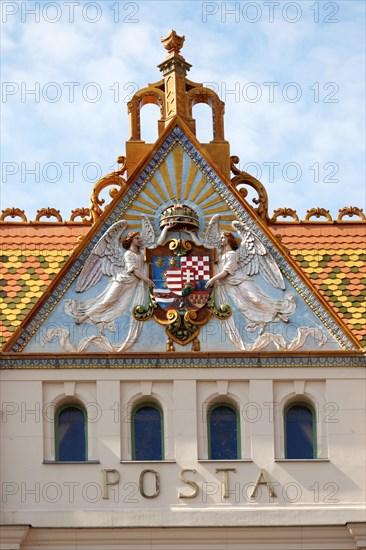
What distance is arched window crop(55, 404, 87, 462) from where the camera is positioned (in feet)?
143

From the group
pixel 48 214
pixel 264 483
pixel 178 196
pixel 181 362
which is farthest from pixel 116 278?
pixel 264 483

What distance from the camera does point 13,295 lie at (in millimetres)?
44812

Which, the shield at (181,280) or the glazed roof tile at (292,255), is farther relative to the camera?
the glazed roof tile at (292,255)

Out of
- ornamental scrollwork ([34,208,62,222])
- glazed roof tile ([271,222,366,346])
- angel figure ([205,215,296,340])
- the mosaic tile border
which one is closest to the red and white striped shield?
angel figure ([205,215,296,340])

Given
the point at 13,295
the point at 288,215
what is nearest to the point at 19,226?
the point at 13,295

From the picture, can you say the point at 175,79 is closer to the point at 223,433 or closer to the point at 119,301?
the point at 119,301

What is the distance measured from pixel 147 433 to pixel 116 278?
9.29 ft

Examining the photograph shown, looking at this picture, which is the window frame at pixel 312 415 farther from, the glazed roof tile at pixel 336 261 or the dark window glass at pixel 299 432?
the glazed roof tile at pixel 336 261

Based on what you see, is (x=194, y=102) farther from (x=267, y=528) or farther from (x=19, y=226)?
(x=267, y=528)

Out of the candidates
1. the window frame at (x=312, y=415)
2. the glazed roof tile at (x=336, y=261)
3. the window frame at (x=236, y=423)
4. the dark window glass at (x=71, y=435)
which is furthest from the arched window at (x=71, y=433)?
the glazed roof tile at (x=336, y=261)

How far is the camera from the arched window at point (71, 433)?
43.7 m

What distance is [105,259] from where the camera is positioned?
147 ft

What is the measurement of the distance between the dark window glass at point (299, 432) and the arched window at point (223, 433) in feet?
2.94

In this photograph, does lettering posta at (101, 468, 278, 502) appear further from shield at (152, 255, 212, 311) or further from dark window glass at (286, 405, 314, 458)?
shield at (152, 255, 212, 311)
